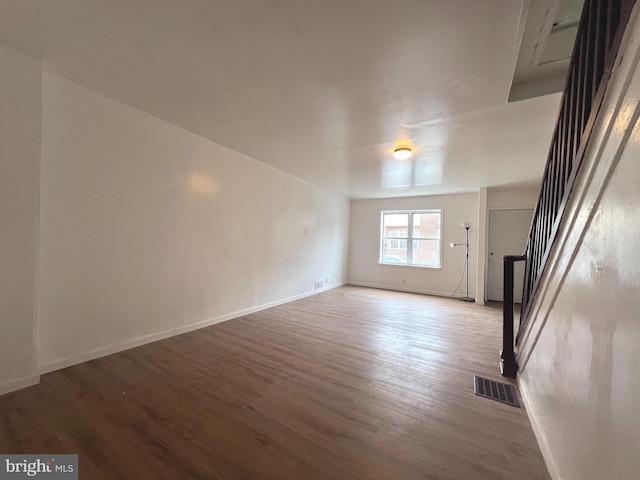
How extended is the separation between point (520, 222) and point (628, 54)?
5.43m

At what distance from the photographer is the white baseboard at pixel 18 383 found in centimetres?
186

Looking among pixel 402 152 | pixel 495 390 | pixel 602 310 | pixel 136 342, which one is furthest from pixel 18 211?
pixel 495 390

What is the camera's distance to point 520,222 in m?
5.40

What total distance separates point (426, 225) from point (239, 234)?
184 inches

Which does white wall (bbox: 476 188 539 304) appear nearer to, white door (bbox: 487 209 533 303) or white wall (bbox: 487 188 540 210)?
white wall (bbox: 487 188 540 210)

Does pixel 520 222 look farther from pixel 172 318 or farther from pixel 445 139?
pixel 172 318

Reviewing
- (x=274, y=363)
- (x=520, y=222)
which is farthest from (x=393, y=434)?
(x=520, y=222)

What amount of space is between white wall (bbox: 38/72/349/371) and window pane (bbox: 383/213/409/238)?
3.73 m

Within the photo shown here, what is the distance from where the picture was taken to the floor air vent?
2018 mm

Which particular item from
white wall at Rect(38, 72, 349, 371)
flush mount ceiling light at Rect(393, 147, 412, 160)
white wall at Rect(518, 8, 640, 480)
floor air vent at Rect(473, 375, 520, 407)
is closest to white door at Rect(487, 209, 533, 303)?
flush mount ceiling light at Rect(393, 147, 412, 160)

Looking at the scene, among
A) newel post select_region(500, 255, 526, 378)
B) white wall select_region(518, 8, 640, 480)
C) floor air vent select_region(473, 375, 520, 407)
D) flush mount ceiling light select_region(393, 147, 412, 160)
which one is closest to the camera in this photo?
white wall select_region(518, 8, 640, 480)

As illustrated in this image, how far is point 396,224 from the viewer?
6.86 m

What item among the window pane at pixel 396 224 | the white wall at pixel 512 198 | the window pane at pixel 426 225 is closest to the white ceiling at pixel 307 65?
the white wall at pixel 512 198

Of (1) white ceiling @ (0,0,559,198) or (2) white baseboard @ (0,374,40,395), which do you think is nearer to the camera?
(1) white ceiling @ (0,0,559,198)
